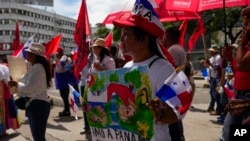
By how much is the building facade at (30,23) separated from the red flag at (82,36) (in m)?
76.7

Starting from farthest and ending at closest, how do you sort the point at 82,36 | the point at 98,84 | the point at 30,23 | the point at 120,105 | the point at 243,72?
the point at 30,23 → the point at 82,36 → the point at 243,72 → the point at 98,84 → the point at 120,105

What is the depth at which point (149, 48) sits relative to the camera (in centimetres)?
267

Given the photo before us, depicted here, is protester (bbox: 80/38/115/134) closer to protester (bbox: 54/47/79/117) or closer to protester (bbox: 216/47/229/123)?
protester (bbox: 216/47/229/123)

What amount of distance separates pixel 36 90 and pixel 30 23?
99.1m

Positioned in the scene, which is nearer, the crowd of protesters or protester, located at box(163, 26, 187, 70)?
the crowd of protesters

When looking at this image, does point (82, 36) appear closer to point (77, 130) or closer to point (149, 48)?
point (77, 130)

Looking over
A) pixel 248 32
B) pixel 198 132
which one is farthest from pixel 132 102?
pixel 198 132

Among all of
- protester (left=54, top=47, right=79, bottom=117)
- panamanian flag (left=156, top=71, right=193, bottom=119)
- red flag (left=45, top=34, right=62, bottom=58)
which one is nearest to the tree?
red flag (left=45, top=34, right=62, bottom=58)

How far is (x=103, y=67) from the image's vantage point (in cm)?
629

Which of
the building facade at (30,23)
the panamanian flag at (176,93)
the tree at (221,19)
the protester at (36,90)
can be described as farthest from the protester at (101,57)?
the building facade at (30,23)

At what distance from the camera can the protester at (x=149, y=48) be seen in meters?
2.52

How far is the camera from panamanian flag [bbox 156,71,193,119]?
7.09ft

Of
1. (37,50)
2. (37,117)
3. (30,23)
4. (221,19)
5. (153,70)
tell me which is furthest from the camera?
(30,23)

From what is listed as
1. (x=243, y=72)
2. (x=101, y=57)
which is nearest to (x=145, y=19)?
(x=243, y=72)
